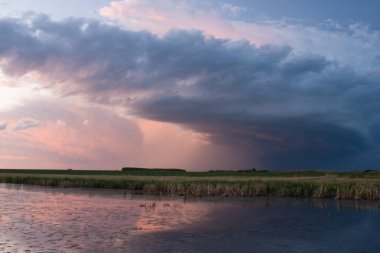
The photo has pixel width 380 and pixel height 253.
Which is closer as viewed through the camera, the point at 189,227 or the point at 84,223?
the point at 189,227

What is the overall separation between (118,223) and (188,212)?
5.82m

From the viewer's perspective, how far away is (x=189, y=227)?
20.3m

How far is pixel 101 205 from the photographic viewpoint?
29391mm

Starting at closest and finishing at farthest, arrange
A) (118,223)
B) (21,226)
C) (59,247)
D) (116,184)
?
(59,247) < (21,226) < (118,223) < (116,184)

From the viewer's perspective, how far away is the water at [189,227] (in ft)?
52.0

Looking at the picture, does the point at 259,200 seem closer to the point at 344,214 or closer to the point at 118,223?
the point at 344,214

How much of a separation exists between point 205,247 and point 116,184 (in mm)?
32652

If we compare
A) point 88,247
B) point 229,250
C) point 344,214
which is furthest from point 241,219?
point 88,247

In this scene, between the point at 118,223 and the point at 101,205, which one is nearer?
the point at 118,223

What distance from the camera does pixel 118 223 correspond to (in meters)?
21.1

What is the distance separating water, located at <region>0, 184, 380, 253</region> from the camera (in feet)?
52.0

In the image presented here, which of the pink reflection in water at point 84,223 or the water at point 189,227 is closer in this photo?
the pink reflection in water at point 84,223

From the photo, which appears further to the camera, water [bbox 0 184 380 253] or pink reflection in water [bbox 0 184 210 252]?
water [bbox 0 184 380 253]

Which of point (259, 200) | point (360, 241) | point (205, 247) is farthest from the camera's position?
point (259, 200)
